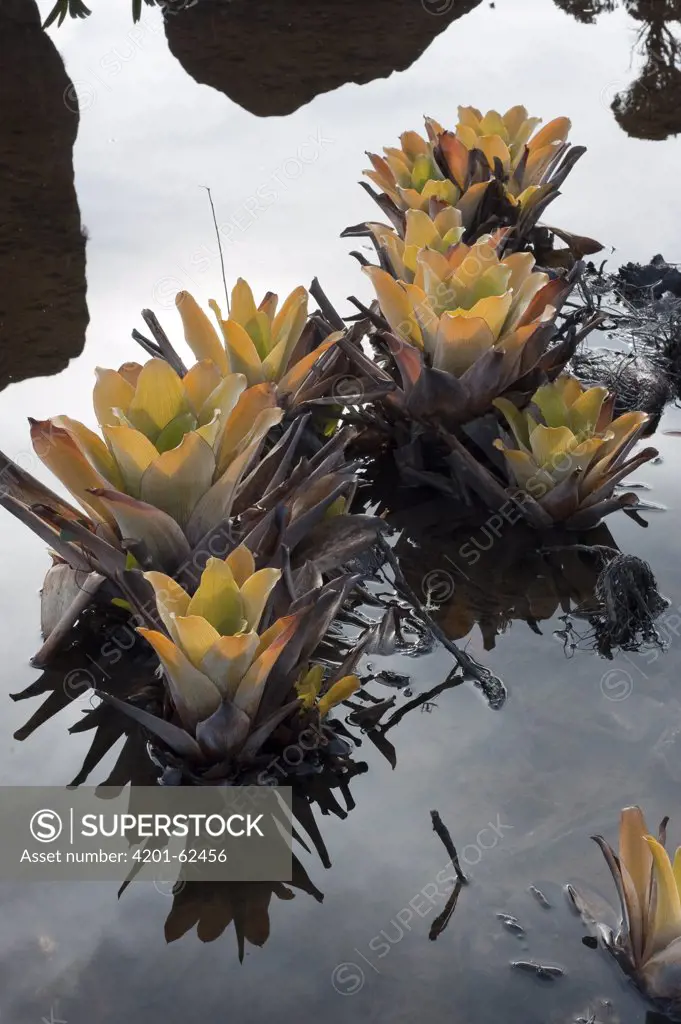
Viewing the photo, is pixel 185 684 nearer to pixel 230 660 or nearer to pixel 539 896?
pixel 230 660

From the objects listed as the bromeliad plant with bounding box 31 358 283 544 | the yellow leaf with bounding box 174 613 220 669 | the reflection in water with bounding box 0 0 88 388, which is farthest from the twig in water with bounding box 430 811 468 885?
the reflection in water with bounding box 0 0 88 388

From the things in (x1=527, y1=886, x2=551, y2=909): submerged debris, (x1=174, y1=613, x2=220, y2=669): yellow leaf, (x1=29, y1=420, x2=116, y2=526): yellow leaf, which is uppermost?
Result: (x1=29, y1=420, x2=116, y2=526): yellow leaf

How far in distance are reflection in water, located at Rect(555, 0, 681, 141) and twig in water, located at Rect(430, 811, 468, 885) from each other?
8.73 ft

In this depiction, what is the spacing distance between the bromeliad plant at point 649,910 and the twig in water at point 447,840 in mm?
173

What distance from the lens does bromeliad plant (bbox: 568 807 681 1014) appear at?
1052mm

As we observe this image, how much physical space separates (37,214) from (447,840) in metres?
2.15

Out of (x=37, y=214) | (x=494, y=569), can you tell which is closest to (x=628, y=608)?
(x=494, y=569)

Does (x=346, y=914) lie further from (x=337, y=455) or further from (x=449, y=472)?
(x=449, y=472)

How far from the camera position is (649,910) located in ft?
3.52

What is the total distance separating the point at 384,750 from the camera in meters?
1.39

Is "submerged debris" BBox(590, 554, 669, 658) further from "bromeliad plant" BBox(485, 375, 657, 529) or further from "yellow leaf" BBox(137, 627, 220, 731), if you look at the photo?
"yellow leaf" BBox(137, 627, 220, 731)

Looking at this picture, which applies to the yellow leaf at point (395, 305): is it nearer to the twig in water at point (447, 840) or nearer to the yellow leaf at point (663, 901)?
the twig in water at point (447, 840)

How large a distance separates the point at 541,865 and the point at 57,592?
0.75m

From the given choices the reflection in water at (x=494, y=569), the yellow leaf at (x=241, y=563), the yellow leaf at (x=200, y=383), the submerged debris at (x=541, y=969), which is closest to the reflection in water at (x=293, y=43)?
the reflection in water at (x=494, y=569)
